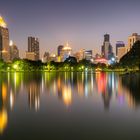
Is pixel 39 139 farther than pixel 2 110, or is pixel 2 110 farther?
pixel 2 110

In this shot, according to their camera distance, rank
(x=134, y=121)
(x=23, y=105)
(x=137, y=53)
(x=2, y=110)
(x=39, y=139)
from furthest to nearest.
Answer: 1. (x=137, y=53)
2. (x=23, y=105)
3. (x=2, y=110)
4. (x=134, y=121)
5. (x=39, y=139)

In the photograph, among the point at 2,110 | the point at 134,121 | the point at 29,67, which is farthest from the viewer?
the point at 29,67

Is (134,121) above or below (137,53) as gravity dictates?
below

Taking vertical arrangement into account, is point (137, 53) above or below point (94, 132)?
above

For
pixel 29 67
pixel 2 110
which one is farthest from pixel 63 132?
pixel 29 67

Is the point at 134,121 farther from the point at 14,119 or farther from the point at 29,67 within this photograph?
the point at 29,67

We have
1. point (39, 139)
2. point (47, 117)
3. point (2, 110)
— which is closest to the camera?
point (39, 139)

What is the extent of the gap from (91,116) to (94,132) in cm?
344

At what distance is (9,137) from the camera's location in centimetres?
1051

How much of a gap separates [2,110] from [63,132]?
6.01 m

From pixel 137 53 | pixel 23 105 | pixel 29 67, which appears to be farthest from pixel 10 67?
pixel 23 105

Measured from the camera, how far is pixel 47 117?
14.4 m

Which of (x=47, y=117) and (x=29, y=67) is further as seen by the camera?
(x=29, y=67)

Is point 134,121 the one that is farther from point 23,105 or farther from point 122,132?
point 23,105
